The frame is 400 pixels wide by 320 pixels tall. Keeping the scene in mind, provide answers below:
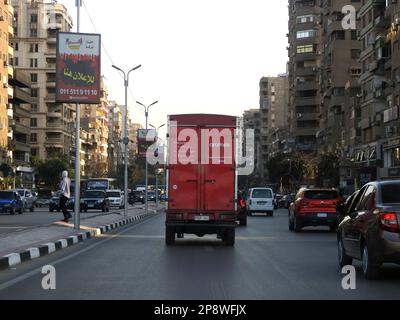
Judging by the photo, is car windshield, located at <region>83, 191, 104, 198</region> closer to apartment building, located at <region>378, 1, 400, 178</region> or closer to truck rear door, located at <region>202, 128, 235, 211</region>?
apartment building, located at <region>378, 1, 400, 178</region>

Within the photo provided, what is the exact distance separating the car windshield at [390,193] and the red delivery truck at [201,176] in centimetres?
795

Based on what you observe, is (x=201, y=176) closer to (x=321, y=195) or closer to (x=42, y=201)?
(x=321, y=195)

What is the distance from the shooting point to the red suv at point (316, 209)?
90.1 feet

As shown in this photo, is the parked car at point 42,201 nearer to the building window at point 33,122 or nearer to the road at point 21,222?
the road at point 21,222

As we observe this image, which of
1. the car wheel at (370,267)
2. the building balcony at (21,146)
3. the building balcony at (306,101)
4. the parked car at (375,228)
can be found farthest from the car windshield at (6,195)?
the building balcony at (306,101)

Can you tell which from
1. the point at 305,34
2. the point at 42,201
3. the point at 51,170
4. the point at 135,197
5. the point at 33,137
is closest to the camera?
the point at 42,201

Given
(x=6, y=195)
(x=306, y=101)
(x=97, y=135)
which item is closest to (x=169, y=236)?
(x=6, y=195)

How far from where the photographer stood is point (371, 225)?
37.7ft

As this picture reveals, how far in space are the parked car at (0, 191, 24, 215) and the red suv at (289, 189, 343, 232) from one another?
84.5 feet

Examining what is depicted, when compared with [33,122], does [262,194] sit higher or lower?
lower

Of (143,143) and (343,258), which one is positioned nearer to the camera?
(343,258)

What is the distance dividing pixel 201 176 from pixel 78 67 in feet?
23.3

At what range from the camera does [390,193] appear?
39.0ft
